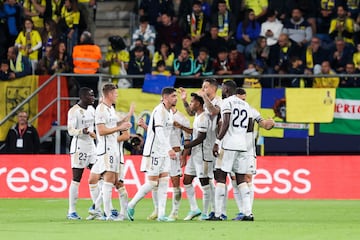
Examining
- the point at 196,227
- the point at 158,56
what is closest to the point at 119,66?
the point at 158,56

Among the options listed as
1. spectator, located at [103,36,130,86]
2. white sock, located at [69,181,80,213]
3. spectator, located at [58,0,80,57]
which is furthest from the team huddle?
spectator, located at [58,0,80,57]

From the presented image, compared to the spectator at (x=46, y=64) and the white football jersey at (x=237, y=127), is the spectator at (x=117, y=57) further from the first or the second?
the white football jersey at (x=237, y=127)

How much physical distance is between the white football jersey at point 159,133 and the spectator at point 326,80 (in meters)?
10.7

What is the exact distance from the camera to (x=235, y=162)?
20.0 metres

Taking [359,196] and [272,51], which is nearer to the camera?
[359,196]

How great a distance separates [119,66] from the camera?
31.6 metres

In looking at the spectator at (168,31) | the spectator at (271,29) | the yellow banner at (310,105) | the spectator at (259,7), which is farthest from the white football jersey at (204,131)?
the spectator at (259,7)

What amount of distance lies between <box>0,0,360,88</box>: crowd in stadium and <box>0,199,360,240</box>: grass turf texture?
603 centimetres

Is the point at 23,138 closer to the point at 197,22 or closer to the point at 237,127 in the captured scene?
the point at 197,22

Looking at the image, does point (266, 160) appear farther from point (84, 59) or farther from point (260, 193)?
point (84, 59)

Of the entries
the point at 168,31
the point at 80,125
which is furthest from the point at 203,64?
the point at 80,125

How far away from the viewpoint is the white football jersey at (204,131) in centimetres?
2064

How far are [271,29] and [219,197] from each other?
41.1ft

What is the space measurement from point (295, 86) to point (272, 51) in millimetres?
1372
